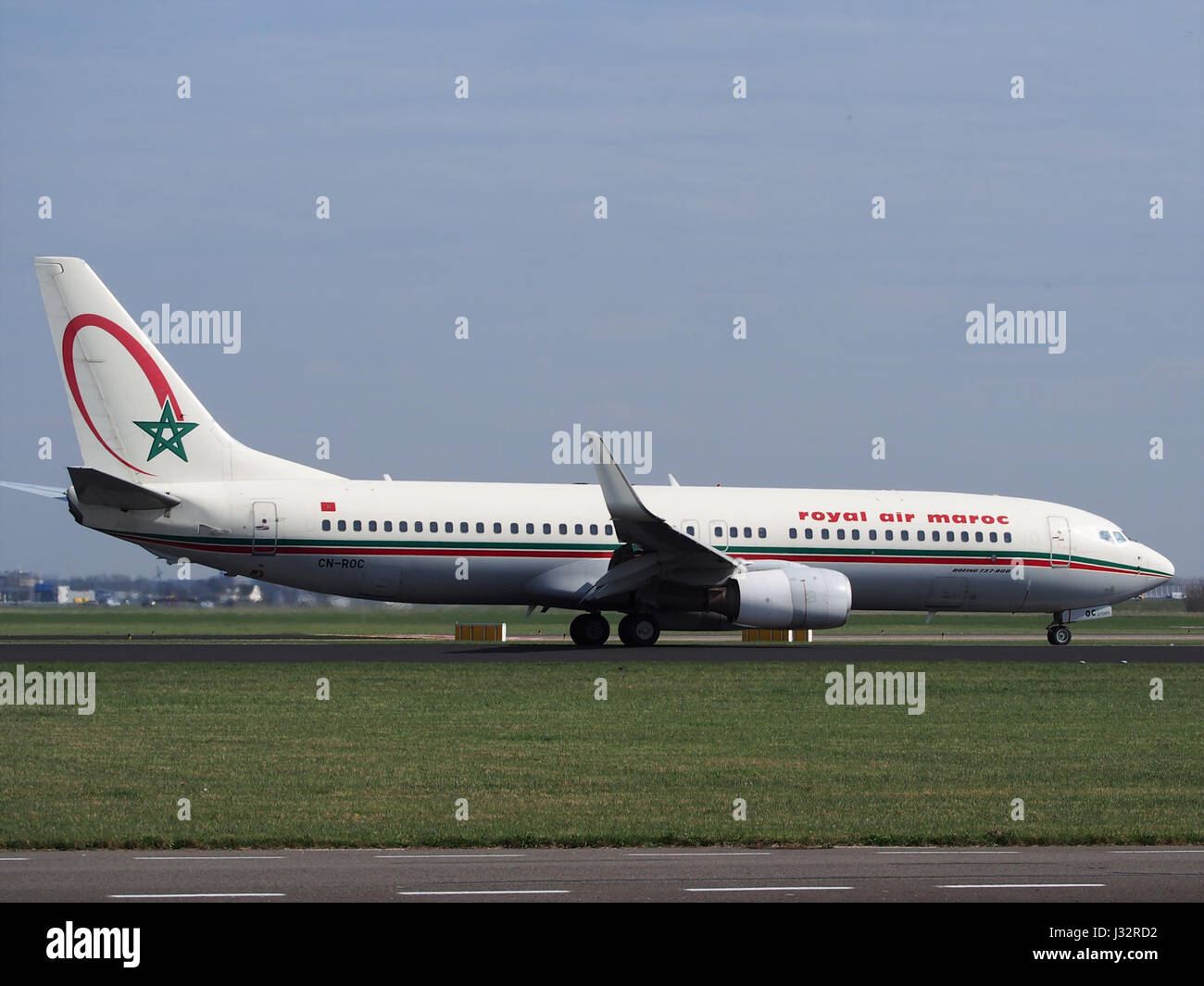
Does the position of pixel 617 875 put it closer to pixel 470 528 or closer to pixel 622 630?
pixel 470 528

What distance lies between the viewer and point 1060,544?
137 ft

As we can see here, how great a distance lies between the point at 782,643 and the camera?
43562mm

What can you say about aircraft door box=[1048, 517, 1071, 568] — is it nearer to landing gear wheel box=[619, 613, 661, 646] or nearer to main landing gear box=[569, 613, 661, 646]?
main landing gear box=[569, 613, 661, 646]

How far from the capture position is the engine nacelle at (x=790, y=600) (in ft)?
117

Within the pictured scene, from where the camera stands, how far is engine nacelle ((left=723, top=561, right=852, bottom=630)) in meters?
35.8

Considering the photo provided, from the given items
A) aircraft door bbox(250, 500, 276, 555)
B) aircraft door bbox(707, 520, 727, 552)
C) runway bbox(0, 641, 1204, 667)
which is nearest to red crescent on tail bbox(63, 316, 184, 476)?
aircraft door bbox(250, 500, 276, 555)

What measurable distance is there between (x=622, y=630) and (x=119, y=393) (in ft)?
43.1

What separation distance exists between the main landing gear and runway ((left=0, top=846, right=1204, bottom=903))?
25268 mm

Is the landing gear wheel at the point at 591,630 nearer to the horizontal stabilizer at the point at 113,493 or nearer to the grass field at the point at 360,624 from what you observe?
the grass field at the point at 360,624

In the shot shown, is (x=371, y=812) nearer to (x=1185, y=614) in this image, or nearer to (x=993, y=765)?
(x=993, y=765)

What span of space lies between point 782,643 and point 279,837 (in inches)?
1240

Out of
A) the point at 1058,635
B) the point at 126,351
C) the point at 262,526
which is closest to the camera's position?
the point at 262,526

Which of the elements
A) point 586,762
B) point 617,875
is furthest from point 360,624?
point 617,875
